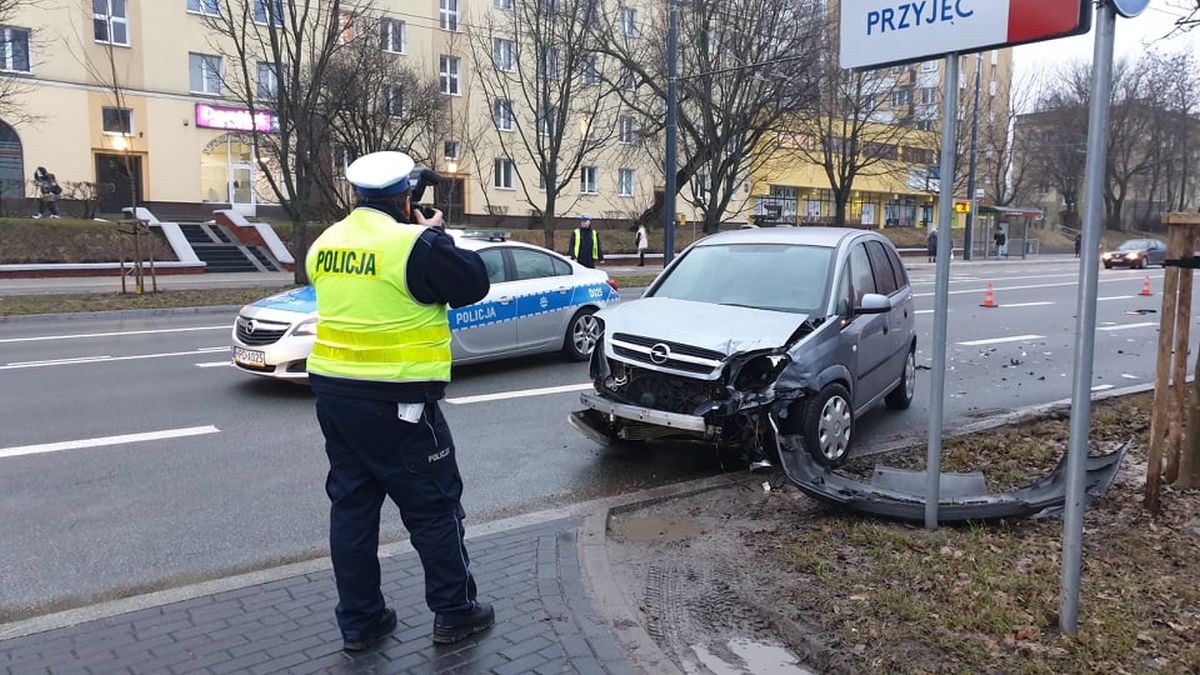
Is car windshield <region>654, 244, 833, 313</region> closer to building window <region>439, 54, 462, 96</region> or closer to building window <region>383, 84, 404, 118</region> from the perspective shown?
building window <region>383, 84, 404, 118</region>

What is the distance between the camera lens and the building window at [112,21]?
34219 millimetres

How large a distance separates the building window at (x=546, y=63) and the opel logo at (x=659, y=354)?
20.9 metres

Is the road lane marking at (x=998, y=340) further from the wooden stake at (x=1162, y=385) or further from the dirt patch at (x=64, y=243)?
the dirt patch at (x=64, y=243)

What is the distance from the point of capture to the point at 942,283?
4605 mm

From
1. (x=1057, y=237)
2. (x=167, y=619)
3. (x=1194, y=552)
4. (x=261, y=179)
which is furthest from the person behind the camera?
(x=1057, y=237)

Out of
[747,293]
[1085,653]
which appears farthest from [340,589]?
[747,293]

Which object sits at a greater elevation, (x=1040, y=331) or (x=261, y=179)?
(x=261, y=179)

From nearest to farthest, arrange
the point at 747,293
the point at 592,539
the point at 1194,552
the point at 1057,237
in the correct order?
the point at 1194,552 → the point at 592,539 → the point at 747,293 → the point at 1057,237

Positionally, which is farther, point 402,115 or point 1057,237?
point 1057,237

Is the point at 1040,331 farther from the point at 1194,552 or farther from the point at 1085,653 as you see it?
the point at 1085,653

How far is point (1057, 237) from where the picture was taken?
6744 cm

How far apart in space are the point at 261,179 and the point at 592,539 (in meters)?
37.5

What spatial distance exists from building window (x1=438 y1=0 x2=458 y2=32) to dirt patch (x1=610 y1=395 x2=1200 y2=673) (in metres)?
41.0

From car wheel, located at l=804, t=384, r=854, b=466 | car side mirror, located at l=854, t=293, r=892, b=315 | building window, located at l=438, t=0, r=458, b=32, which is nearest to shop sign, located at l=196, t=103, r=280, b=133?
building window, located at l=438, t=0, r=458, b=32
